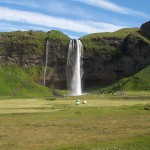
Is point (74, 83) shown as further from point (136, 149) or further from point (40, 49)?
point (136, 149)

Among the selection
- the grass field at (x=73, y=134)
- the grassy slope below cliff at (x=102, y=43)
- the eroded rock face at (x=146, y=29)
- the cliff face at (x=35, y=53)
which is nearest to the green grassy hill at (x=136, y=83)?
the grassy slope below cliff at (x=102, y=43)

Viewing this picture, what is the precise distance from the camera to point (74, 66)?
16825cm

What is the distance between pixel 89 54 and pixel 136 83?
27918mm

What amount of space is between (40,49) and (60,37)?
977cm

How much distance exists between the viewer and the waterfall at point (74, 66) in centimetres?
16650

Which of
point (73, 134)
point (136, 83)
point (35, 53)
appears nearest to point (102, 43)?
point (35, 53)

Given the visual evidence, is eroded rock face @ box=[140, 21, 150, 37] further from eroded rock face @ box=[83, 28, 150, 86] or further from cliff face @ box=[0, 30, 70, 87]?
cliff face @ box=[0, 30, 70, 87]

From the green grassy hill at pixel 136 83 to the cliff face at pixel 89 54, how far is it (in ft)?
31.4

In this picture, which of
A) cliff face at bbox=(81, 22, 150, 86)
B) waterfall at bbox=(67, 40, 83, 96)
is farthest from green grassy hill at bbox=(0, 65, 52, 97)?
cliff face at bbox=(81, 22, 150, 86)

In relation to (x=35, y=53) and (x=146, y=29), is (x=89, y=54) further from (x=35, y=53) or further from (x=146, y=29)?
(x=146, y=29)

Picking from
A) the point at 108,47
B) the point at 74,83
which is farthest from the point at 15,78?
the point at 108,47

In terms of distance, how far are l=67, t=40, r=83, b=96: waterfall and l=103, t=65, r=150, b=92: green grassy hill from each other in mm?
13947

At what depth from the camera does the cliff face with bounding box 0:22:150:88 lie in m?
167

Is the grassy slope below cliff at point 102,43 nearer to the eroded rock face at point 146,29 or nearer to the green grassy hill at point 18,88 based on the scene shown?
the eroded rock face at point 146,29
